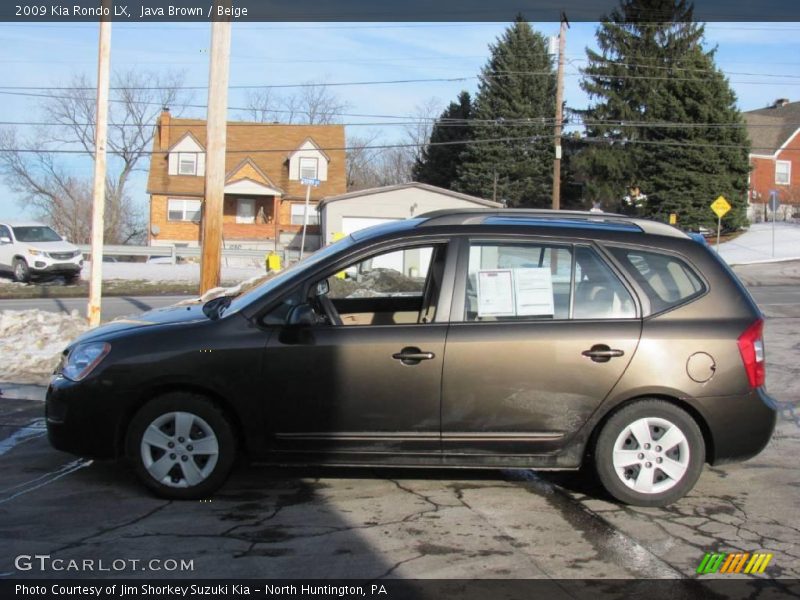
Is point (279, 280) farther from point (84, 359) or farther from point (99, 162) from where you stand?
point (99, 162)

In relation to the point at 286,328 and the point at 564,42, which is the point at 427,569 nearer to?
the point at 286,328

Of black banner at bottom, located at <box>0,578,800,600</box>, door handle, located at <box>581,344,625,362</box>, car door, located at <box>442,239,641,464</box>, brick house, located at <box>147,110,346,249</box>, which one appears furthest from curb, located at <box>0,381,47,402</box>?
brick house, located at <box>147,110,346,249</box>

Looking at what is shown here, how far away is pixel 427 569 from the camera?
396 cm

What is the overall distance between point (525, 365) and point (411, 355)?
706mm

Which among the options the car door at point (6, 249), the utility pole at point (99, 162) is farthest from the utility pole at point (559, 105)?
the utility pole at point (99, 162)

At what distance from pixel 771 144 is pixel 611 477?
175 ft

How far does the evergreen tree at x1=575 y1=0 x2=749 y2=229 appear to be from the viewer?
133 feet

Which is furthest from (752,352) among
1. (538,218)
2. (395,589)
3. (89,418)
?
(89,418)

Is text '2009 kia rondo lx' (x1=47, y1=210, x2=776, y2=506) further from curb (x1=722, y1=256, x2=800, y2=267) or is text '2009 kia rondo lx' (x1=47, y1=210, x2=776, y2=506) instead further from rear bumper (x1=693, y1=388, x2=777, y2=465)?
curb (x1=722, y1=256, x2=800, y2=267)

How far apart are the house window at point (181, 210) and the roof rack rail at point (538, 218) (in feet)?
133

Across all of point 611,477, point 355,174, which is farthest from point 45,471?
point 355,174

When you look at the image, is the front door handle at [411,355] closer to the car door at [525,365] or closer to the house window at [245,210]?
the car door at [525,365]

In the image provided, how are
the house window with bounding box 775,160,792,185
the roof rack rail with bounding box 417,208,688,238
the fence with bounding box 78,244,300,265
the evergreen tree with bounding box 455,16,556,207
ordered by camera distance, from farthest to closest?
the house window with bounding box 775,160,792,185 → the evergreen tree with bounding box 455,16,556,207 → the fence with bounding box 78,244,300,265 → the roof rack rail with bounding box 417,208,688,238

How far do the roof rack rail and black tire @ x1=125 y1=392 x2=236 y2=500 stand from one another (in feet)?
Answer: 6.12
